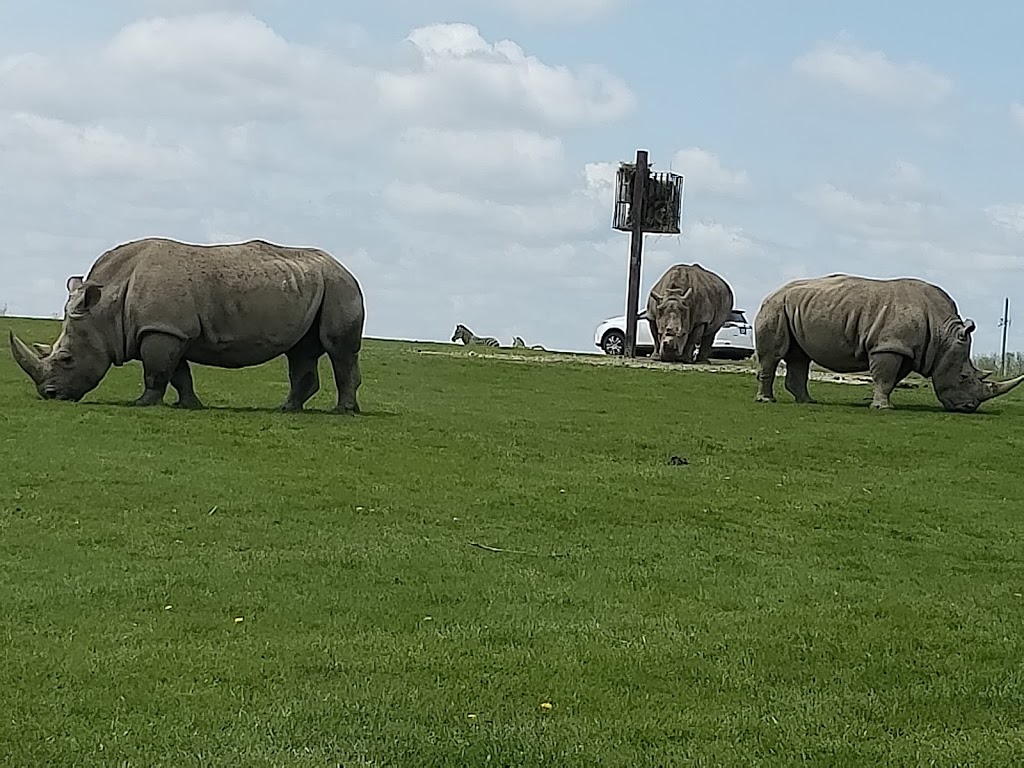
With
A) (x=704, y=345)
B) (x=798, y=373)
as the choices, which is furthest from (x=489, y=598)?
(x=704, y=345)

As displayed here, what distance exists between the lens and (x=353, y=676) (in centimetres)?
705

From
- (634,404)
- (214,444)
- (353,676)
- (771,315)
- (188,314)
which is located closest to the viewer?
(353,676)

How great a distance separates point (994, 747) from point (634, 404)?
15910mm

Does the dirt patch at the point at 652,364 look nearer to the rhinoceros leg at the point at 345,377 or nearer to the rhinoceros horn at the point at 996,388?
the rhinoceros horn at the point at 996,388

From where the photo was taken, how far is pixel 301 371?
19.2 metres

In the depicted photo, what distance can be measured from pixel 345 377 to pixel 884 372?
8.65m

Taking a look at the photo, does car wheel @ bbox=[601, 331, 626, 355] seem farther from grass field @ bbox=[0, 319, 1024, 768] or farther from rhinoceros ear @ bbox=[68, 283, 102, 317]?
rhinoceros ear @ bbox=[68, 283, 102, 317]

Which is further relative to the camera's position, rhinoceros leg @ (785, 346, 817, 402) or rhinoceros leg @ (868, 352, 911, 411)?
rhinoceros leg @ (785, 346, 817, 402)

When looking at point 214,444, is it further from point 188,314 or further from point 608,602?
point 608,602

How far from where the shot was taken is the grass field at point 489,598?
6.36 metres

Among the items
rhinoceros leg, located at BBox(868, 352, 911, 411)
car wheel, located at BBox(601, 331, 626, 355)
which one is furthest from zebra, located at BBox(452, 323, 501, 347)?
rhinoceros leg, located at BBox(868, 352, 911, 411)

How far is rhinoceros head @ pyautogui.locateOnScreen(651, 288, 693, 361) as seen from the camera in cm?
3419

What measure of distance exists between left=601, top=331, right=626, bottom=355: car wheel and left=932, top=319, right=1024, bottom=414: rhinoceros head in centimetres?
1987

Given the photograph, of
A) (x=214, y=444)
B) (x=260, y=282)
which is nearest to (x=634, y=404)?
(x=260, y=282)
